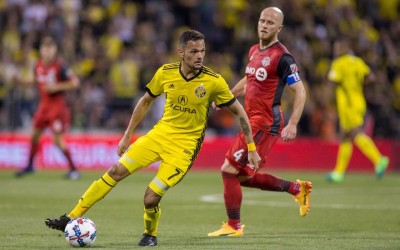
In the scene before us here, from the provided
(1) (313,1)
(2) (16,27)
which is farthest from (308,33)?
(2) (16,27)

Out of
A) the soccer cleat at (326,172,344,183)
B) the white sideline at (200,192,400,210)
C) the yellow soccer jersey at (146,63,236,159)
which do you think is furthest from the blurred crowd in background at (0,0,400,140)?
the yellow soccer jersey at (146,63,236,159)

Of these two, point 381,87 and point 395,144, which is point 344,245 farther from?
point 381,87

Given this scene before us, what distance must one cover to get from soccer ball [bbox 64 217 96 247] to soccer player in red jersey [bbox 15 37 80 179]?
947cm

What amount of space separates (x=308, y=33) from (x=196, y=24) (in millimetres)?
3249

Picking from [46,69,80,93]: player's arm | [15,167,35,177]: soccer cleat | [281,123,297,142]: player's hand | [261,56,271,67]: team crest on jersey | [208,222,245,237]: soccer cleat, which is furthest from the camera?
[15,167,35,177]: soccer cleat

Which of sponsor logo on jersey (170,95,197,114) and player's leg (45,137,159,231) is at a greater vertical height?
sponsor logo on jersey (170,95,197,114)

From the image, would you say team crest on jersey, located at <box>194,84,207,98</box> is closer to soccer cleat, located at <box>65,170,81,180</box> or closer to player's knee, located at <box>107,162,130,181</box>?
player's knee, located at <box>107,162,130,181</box>

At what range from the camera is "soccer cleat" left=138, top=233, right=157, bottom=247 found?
8.89m

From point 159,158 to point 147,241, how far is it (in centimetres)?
87

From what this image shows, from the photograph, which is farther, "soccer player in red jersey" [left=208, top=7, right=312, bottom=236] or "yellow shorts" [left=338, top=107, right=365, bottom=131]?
"yellow shorts" [left=338, top=107, right=365, bottom=131]

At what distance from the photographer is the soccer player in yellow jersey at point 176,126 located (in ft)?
29.8

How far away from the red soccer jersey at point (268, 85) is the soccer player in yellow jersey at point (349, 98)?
8.05 meters

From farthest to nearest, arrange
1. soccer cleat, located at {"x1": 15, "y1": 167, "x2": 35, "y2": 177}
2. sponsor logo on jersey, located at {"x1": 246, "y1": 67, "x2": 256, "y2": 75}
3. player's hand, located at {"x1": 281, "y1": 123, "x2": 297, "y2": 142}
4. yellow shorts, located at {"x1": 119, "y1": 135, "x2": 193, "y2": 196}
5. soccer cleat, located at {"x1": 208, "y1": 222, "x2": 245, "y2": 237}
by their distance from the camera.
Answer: soccer cleat, located at {"x1": 15, "y1": 167, "x2": 35, "y2": 177}
sponsor logo on jersey, located at {"x1": 246, "y1": 67, "x2": 256, "y2": 75}
soccer cleat, located at {"x1": 208, "y1": 222, "x2": 245, "y2": 237}
player's hand, located at {"x1": 281, "y1": 123, "x2": 297, "y2": 142}
yellow shorts, located at {"x1": 119, "y1": 135, "x2": 193, "y2": 196}

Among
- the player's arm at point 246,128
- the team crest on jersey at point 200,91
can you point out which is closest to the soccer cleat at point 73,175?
the player's arm at point 246,128
